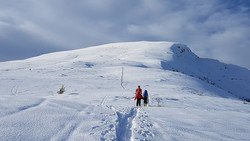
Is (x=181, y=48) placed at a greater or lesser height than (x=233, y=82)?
greater

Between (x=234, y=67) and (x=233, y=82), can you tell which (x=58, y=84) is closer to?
(x=233, y=82)

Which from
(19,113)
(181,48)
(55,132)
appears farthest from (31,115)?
(181,48)

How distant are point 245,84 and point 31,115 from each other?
6222 centimetres

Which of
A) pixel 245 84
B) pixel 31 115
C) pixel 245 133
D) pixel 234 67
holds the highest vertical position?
pixel 234 67

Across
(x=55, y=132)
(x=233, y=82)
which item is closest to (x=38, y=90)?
(x=55, y=132)

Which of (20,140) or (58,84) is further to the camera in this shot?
(58,84)

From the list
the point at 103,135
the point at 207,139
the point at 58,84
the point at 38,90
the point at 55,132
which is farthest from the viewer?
the point at 58,84

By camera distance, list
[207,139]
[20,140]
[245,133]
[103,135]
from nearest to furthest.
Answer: [20,140] < [103,135] < [207,139] < [245,133]

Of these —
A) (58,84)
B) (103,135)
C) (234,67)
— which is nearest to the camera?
(103,135)

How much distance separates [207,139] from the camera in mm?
3795

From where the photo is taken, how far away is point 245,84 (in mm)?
51500

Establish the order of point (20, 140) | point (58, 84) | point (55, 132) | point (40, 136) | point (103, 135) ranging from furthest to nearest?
point (58, 84) → point (103, 135) → point (55, 132) → point (40, 136) → point (20, 140)

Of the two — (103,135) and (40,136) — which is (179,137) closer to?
(103,135)

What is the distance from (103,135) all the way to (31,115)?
1766 mm
